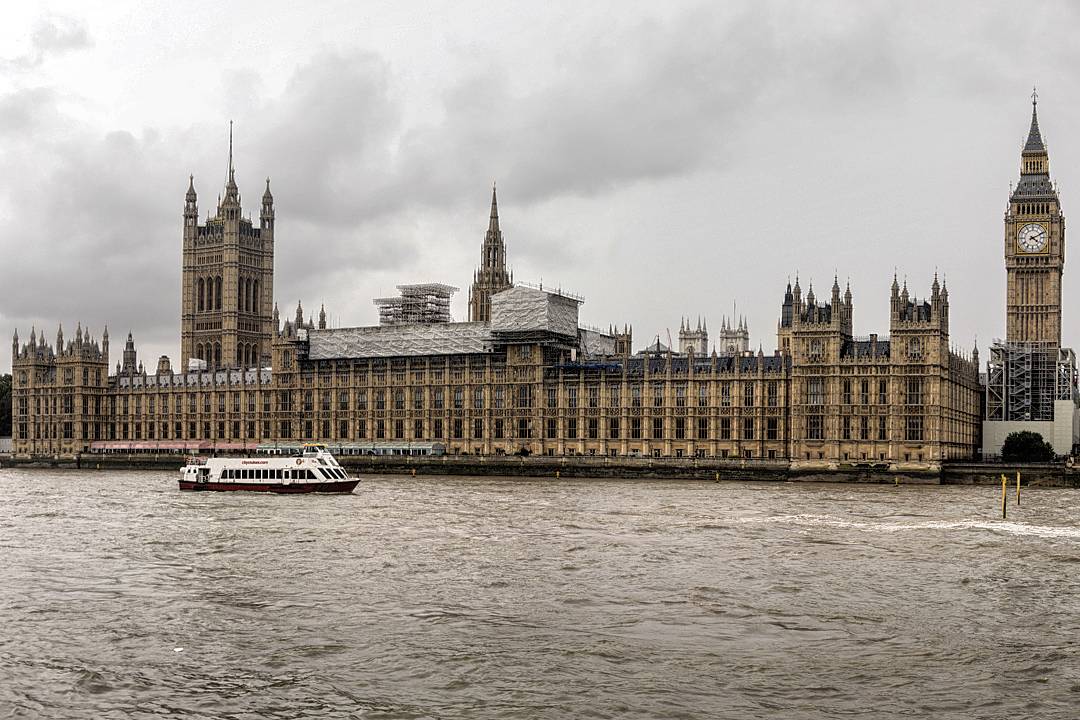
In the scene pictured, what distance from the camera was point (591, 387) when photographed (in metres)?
136

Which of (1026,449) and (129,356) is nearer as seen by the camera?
(1026,449)

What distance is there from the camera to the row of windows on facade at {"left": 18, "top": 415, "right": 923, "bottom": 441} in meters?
122

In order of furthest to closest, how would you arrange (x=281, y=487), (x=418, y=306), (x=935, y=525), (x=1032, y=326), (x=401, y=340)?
(x=418, y=306)
(x=401, y=340)
(x=1032, y=326)
(x=281, y=487)
(x=935, y=525)

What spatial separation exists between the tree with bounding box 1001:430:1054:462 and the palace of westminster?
4.81 metres

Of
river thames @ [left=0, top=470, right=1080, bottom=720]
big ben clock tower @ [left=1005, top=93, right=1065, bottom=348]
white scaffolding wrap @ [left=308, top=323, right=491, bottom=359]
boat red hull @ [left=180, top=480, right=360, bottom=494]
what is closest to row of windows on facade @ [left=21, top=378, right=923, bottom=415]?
white scaffolding wrap @ [left=308, top=323, right=491, bottom=359]

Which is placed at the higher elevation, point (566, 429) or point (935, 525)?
point (566, 429)

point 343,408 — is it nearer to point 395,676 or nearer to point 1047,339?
point 1047,339

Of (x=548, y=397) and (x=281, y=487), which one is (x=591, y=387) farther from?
(x=281, y=487)

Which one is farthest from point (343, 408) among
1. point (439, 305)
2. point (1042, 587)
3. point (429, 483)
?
point (1042, 587)

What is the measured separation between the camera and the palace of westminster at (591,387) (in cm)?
12106

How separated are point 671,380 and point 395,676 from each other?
10214 centimetres

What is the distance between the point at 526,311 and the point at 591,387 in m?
10.6

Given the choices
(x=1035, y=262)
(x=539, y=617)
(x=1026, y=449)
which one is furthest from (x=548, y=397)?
(x=539, y=617)

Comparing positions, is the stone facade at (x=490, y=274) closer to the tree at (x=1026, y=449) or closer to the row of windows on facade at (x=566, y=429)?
the row of windows on facade at (x=566, y=429)
